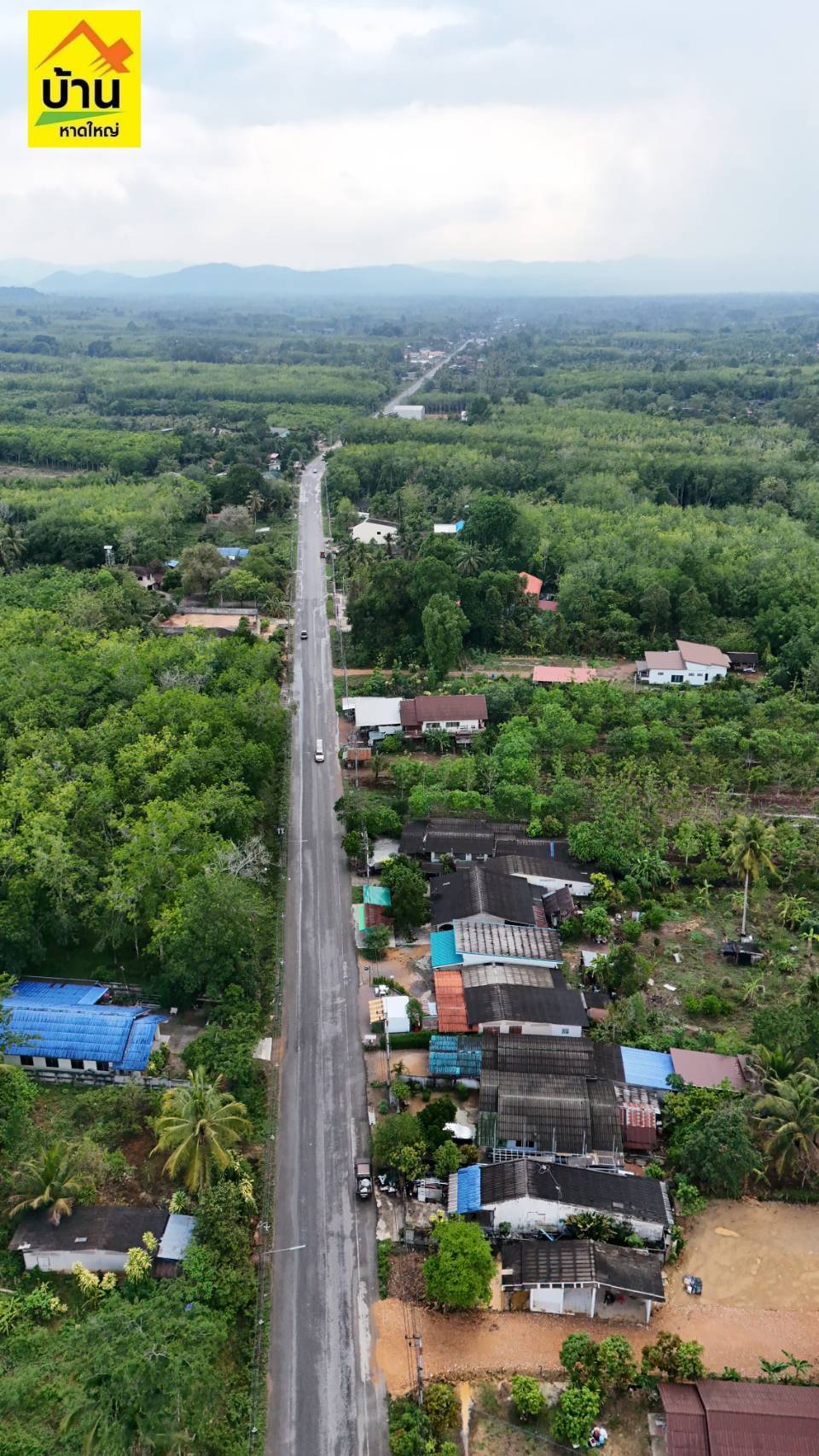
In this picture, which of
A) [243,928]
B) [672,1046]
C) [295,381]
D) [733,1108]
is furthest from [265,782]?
[295,381]

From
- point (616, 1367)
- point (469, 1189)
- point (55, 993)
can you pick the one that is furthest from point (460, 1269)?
point (55, 993)

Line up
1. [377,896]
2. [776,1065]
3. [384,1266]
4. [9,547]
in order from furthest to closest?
[9,547] < [377,896] < [776,1065] < [384,1266]

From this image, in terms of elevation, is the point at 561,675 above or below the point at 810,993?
above

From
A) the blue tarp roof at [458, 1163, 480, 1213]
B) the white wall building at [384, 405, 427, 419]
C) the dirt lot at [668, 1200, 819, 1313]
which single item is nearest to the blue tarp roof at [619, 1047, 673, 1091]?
the dirt lot at [668, 1200, 819, 1313]

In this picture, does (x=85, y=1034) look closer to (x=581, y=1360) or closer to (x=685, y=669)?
(x=581, y=1360)

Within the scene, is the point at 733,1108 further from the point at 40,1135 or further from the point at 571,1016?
the point at 40,1135

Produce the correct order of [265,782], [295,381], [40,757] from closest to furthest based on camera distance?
[40,757] < [265,782] < [295,381]

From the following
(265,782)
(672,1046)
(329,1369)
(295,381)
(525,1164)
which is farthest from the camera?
(295,381)
